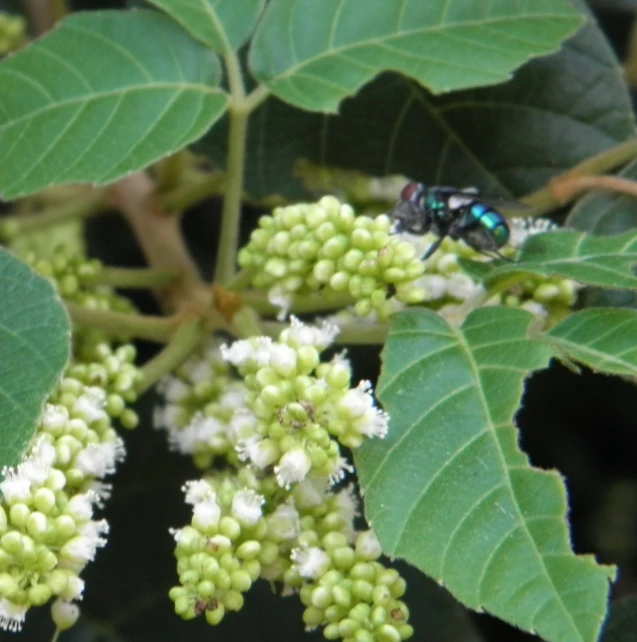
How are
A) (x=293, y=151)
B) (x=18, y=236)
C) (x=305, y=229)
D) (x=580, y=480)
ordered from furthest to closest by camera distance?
(x=580, y=480) < (x=18, y=236) < (x=293, y=151) < (x=305, y=229)

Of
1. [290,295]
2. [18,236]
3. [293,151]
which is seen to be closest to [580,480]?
[293,151]

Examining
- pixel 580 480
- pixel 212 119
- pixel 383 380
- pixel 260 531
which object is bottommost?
pixel 580 480

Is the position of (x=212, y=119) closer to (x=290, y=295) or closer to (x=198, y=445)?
(x=290, y=295)

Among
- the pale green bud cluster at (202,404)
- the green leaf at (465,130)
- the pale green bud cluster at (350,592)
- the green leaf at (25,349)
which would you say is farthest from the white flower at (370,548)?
the green leaf at (465,130)

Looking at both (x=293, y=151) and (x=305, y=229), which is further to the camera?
(x=293, y=151)

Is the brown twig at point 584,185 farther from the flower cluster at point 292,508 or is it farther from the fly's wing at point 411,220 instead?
the flower cluster at point 292,508

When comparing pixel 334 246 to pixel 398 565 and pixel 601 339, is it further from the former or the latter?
pixel 398 565

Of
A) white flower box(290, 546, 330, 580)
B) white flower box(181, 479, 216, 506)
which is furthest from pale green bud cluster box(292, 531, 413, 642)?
white flower box(181, 479, 216, 506)
